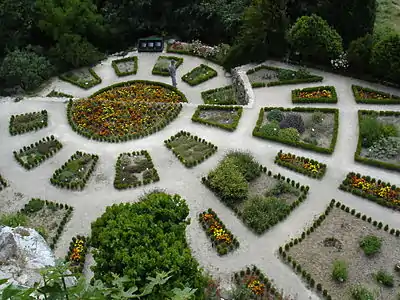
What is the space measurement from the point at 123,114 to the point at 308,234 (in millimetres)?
15535

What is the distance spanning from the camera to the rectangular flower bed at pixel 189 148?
29161mm

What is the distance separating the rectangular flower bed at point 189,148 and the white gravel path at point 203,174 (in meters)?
0.36

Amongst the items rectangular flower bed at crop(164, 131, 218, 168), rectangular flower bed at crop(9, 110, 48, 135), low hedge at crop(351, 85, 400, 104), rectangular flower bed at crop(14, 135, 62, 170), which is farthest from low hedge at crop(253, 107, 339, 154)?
rectangular flower bed at crop(9, 110, 48, 135)

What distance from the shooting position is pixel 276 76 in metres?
36.8

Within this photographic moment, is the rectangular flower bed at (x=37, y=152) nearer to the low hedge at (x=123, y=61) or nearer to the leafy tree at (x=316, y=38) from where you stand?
the low hedge at (x=123, y=61)

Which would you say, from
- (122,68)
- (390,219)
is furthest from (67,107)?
(390,219)

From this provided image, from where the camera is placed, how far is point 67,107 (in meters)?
35.2

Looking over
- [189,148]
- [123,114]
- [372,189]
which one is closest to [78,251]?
[189,148]

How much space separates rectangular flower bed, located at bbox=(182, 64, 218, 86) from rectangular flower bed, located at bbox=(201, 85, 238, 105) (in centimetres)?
176

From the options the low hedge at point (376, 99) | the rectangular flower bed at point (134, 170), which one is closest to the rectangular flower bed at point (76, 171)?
the rectangular flower bed at point (134, 170)

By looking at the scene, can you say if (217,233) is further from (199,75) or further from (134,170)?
(199,75)

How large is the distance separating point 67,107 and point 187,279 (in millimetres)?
20351

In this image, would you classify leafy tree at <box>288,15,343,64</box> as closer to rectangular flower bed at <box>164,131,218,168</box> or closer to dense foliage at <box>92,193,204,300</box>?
rectangular flower bed at <box>164,131,218,168</box>

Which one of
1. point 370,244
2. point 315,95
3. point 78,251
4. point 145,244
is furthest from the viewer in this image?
point 315,95
